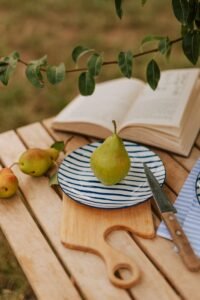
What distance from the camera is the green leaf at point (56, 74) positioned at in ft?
4.60

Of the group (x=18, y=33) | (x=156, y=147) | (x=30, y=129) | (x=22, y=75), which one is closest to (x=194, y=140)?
(x=156, y=147)

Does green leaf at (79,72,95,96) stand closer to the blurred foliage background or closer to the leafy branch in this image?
the leafy branch

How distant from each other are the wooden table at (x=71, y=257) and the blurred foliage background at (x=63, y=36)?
1.19 meters

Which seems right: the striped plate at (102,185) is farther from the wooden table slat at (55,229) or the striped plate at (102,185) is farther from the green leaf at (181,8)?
the green leaf at (181,8)

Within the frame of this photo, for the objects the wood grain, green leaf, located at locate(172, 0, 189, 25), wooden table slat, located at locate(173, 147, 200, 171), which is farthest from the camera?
wooden table slat, located at locate(173, 147, 200, 171)

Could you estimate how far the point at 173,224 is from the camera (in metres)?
1.28

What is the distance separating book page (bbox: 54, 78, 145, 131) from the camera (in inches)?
65.9

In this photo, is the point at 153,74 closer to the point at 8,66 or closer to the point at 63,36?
the point at 8,66

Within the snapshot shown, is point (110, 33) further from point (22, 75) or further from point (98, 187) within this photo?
point (98, 187)

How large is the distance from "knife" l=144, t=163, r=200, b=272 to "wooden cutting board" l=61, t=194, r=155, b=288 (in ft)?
0.12

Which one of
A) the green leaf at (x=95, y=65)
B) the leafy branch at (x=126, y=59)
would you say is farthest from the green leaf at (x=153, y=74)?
the green leaf at (x=95, y=65)

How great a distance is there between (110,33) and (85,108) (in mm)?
1531

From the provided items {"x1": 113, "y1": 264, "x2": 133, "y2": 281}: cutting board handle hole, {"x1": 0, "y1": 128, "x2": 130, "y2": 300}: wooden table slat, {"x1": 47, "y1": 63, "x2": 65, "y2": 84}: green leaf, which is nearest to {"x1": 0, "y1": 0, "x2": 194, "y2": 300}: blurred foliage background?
{"x1": 0, "y1": 128, "x2": 130, "y2": 300}: wooden table slat

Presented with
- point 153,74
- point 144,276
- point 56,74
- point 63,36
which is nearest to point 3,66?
point 56,74
